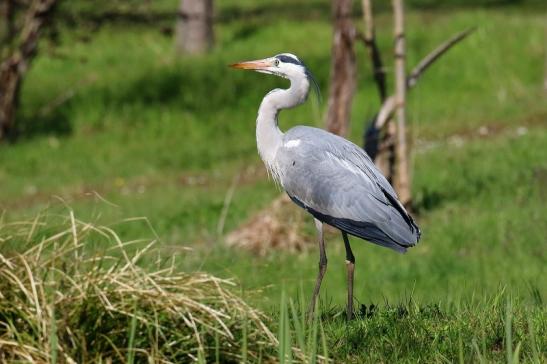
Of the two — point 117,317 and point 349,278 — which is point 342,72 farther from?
point 117,317

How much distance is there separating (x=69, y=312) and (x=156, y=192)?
35.5ft

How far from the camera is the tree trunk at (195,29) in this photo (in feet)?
80.1

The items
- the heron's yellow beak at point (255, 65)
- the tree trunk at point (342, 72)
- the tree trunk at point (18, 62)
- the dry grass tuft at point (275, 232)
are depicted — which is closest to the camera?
the heron's yellow beak at point (255, 65)

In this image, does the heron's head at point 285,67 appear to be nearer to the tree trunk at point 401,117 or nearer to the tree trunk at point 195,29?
the tree trunk at point 401,117

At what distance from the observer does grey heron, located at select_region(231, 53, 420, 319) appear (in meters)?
6.81

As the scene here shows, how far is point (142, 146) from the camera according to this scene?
19516 mm

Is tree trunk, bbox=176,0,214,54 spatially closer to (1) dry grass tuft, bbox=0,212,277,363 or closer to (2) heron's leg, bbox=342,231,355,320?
(2) heron's leg, bbox=342,231,355,320

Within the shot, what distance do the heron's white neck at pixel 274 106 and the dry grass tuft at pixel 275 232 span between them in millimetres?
4946

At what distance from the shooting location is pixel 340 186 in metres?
6.99

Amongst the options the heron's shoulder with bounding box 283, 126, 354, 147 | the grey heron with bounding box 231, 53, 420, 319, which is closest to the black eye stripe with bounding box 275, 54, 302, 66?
the grey heron with bounding box 231, 53, 420, 319

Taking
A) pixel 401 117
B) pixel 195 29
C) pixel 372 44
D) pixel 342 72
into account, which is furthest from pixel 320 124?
pixel 195 29

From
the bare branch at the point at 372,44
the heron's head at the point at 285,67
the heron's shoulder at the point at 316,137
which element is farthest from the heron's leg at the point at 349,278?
the bare branch at the point at 372,44

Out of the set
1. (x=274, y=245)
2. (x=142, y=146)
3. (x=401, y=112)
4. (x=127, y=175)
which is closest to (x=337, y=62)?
(x=401, y=112)

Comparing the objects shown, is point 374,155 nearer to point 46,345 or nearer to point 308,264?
point 308,264
